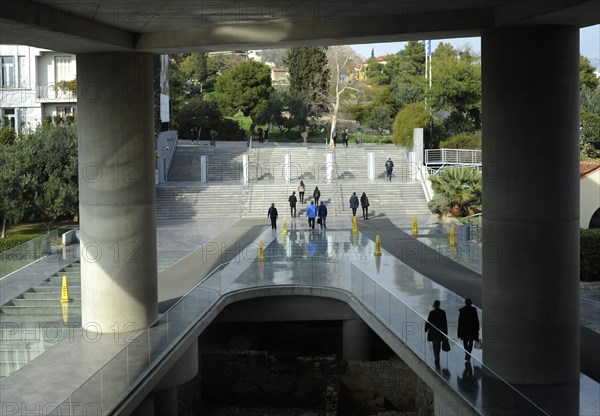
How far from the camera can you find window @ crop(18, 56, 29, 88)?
48.9 meters

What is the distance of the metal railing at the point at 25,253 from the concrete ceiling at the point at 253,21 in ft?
29.0

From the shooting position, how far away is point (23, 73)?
49.1 meters

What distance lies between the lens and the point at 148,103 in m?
17.8

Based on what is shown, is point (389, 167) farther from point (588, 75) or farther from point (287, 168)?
point (588, 75)

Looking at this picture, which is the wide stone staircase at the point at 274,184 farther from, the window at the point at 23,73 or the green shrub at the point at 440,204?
the window at the point at 23,73

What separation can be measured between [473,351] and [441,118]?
172 feet

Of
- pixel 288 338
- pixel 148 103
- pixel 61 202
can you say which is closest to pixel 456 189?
pixel 288 338

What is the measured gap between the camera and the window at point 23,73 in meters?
48.9

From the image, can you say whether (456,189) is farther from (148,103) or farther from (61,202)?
(148,103)

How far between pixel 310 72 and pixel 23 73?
1180 inches

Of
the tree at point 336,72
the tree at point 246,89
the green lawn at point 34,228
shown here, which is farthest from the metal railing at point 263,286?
the tree at point 246,89

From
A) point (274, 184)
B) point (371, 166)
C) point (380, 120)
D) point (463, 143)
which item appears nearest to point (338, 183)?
point (371, 166)

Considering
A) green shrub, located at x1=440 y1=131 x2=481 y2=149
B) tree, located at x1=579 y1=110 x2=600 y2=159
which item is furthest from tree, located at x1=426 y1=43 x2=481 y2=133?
tree, located at x1=579 y1=110 x2=600 y2=159

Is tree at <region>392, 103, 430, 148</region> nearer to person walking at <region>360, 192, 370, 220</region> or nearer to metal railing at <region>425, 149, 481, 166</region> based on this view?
metal railing at <region>425, 149, 481, 166</region>
